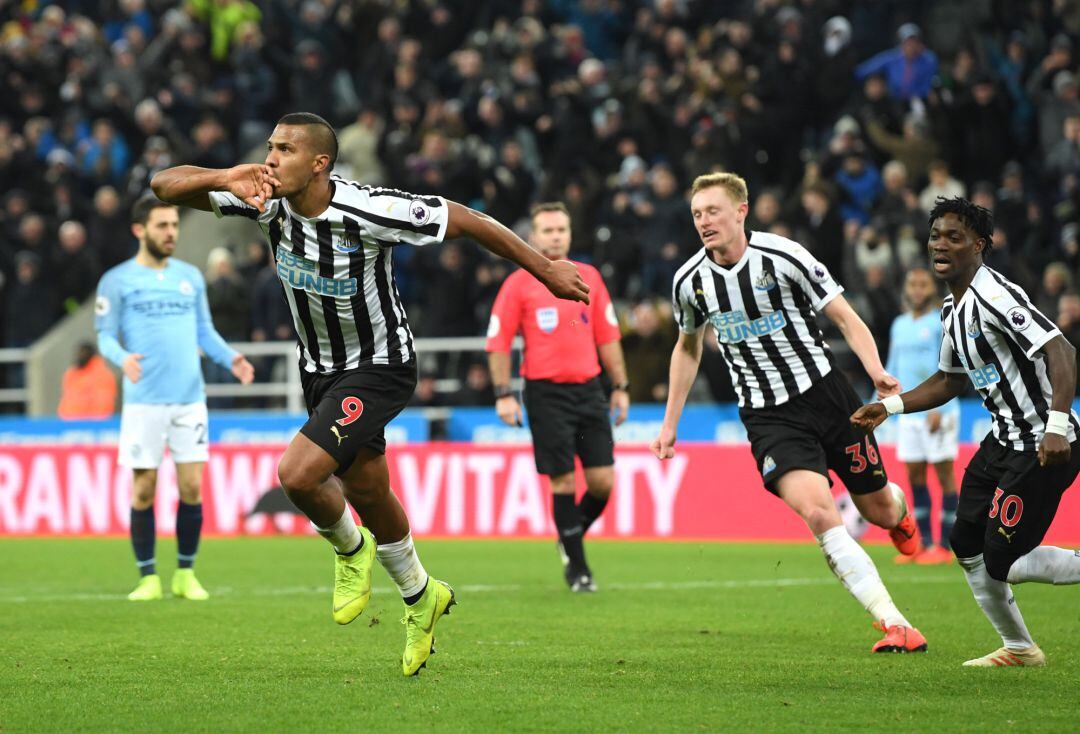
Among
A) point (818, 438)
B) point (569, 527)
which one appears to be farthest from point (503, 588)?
point (818, 438)

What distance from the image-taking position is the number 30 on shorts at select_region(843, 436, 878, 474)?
8188 millimetres

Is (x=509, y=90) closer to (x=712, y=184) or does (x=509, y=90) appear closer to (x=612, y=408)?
(x=612, y=408)

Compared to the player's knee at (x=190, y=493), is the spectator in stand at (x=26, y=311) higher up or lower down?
higher up

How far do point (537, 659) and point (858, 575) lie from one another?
157 centimetres

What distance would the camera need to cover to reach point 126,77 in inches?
927

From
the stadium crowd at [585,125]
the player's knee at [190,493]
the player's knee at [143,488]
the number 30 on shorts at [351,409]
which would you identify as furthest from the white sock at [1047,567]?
the stadium crowd at [585,125]

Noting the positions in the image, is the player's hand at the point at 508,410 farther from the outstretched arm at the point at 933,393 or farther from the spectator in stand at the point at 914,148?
the spectator in stand at the point at 914,148

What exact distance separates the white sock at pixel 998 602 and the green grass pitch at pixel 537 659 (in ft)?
0.77

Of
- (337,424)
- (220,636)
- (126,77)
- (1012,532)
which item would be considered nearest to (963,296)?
(1012,532)

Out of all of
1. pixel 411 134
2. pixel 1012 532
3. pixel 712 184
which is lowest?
pixel 1012 532

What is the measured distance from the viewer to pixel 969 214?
7.01 metres

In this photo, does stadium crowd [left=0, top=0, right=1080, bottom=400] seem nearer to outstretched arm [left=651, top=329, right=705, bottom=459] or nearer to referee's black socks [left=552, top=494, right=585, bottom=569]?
referee's black socks [left=552, top=494, right=585, bottom=569]

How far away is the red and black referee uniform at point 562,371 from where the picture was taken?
36.8 ft

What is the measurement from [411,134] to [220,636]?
13410 millimetres
